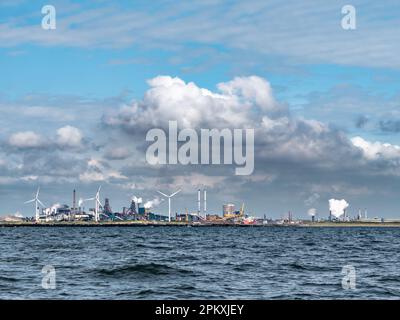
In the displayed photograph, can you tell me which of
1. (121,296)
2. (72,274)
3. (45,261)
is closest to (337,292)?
(121,296)

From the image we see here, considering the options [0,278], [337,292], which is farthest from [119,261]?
[337,292]

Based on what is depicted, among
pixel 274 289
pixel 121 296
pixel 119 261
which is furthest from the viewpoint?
pixel 119 261

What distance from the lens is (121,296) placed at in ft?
146

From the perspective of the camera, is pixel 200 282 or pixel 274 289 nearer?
pixel 274 289

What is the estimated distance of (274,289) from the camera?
4784cm
